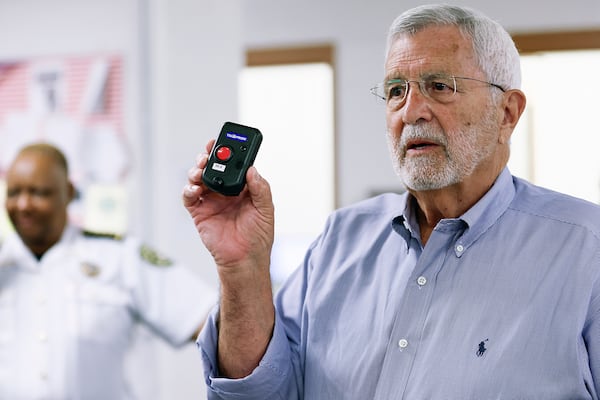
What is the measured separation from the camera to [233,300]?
100cm

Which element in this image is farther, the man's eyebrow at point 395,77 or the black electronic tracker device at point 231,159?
the man's eyebrow at point 395,77

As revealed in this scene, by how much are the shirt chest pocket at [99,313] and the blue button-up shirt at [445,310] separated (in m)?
0.95

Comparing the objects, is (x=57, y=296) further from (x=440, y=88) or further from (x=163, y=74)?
(x=440, y=88)

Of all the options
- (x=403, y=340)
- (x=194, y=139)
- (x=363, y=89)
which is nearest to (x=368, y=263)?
(x=403, y=340)

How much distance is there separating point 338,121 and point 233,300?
246 centimetres

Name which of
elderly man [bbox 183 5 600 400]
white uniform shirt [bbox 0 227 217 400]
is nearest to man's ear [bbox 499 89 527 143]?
elderly man [bbox 183 5 600 400]

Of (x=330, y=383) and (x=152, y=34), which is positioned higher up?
(x=152, y=34)

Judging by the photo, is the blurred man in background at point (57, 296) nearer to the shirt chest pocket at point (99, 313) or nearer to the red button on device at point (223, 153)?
the shirt chest pocket at point (99, 313)

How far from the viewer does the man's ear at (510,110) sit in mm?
1102

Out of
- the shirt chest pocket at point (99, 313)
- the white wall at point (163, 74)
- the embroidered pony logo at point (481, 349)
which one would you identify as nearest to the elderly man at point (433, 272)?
the embroidered pony logo at point (481, 349)

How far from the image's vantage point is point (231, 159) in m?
0.97

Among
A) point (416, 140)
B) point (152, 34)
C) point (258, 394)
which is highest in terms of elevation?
point (152, 34)

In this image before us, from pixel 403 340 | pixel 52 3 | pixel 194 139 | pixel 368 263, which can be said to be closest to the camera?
pixel 403 340

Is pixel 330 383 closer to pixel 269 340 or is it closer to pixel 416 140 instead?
pixel 269 340
